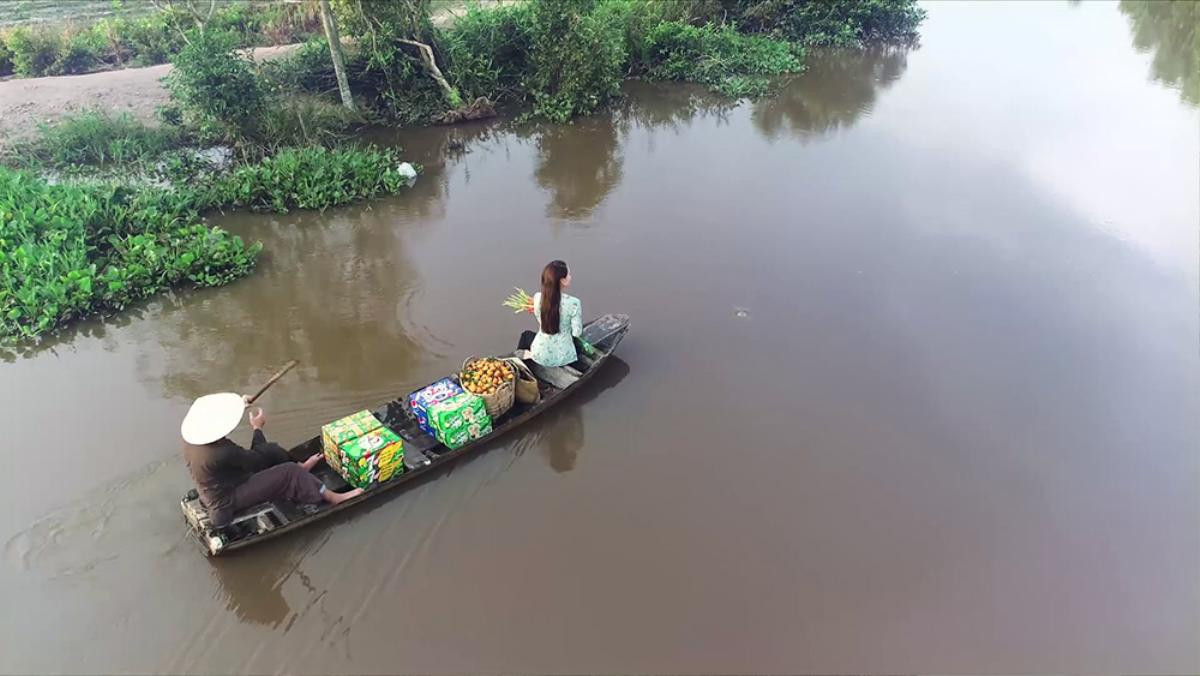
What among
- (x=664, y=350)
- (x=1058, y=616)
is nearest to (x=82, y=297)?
(x=664, y=350)

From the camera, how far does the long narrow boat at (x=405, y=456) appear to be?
5.11 metres

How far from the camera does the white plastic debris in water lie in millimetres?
10915

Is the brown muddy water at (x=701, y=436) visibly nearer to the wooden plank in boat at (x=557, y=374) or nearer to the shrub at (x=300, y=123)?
the wooden plank in boat at (x=557, y=374)

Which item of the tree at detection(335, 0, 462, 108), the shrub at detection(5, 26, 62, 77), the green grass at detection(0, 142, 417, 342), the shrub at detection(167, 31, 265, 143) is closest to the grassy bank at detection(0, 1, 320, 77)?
the shrub at detection(5, 26, 62, 77)

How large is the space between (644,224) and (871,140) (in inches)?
201

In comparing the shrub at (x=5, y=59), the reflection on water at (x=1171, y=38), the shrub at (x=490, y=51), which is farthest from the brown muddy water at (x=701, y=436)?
the shrub at (x=5, y=59)

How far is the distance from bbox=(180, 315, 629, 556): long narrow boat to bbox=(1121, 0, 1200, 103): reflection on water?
48.2 ft

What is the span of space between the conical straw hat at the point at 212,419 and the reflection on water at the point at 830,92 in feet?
34.3

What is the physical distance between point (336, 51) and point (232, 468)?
9.27m

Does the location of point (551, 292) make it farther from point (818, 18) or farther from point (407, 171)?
point (818, 18)

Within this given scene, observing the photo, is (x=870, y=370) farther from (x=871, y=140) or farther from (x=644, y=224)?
(x=871, y=140)

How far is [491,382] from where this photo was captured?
6.19 m

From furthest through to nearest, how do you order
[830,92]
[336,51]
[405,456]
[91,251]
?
[830,92] < [336,51] < [91,251] < [405,456]

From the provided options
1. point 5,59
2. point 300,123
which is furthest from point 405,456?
point 5,59
